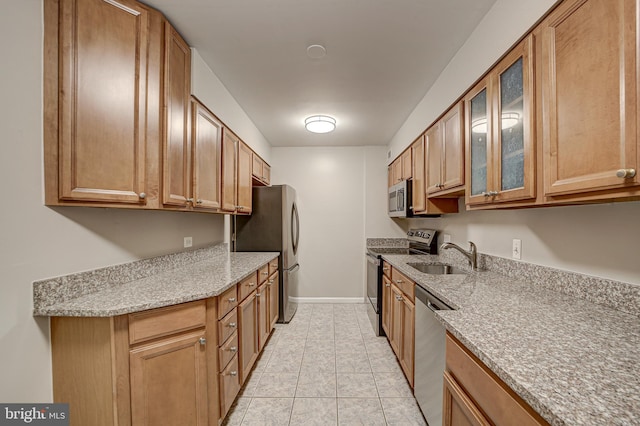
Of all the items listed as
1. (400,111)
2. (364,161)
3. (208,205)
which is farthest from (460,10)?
(364,161)

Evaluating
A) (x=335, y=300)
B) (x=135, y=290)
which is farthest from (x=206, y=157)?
(x=335, y=300)

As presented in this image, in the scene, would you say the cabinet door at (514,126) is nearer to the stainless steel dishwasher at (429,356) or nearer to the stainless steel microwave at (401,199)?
the stainless steel dishwasher at (429,356)

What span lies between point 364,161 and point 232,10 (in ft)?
9.91

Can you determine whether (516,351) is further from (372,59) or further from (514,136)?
(372,59)

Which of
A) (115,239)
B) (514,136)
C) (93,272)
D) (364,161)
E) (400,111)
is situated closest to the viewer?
(514,136)

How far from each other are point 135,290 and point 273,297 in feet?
5.56

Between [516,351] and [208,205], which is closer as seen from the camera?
[516,351]

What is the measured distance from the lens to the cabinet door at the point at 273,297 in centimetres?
279

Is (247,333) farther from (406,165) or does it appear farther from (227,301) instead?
(406,165)

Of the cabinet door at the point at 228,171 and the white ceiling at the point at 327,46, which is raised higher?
the white ceiling at the point at 327,46

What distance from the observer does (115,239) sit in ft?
5.02

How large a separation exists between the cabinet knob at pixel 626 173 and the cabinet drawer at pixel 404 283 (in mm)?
1249

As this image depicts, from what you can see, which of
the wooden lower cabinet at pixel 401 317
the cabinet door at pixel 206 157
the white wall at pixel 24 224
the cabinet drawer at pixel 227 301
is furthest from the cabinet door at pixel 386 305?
the white wall at pixel 24 224

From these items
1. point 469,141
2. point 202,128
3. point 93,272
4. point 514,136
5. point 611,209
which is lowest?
point 93,272
